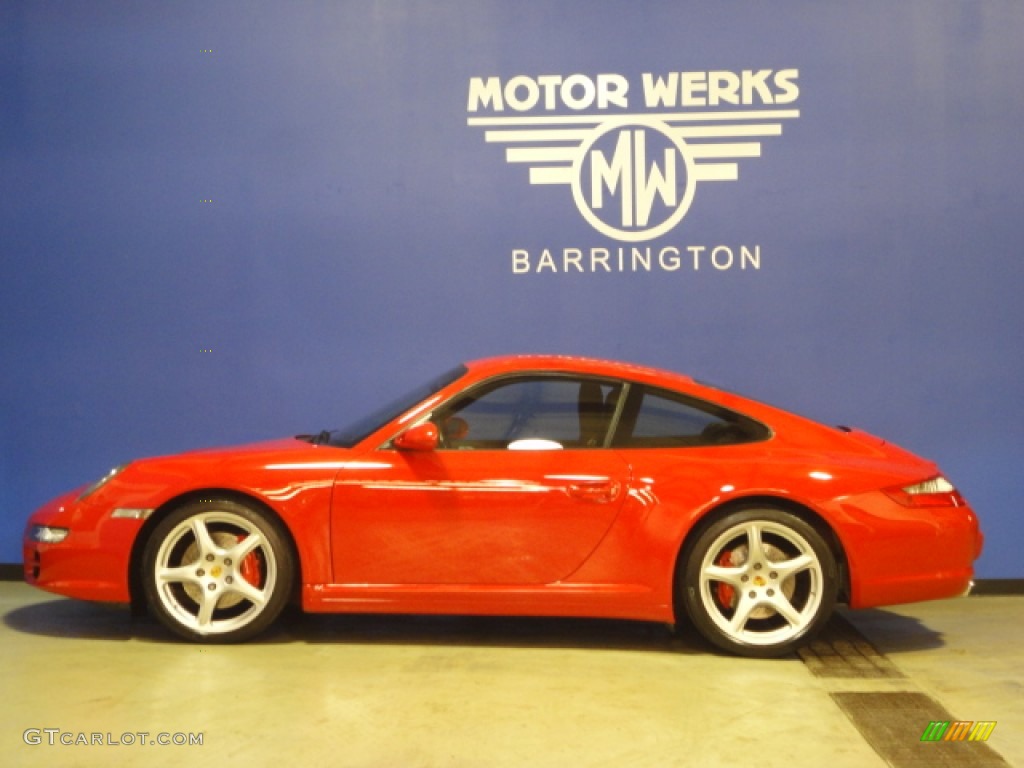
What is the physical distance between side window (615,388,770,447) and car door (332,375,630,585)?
0.71ft

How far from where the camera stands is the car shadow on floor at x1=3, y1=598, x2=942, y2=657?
17.1ft

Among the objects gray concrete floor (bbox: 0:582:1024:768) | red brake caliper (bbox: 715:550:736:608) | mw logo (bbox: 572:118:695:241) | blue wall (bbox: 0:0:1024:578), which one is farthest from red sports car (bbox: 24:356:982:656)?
mw logo (bbox: 572:118:695:241)

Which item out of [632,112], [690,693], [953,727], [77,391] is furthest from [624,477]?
[77,391]

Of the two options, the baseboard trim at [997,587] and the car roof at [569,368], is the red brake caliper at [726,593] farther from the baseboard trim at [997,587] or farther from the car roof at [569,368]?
the baseboard trim at [997,587]

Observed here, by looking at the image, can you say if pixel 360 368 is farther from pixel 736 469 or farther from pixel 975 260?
pixel 975 260

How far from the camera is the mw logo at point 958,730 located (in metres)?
3.93

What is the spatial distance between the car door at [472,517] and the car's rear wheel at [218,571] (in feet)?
0.99

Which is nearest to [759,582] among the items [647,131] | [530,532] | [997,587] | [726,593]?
[726,593]

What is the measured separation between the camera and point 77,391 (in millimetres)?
6746

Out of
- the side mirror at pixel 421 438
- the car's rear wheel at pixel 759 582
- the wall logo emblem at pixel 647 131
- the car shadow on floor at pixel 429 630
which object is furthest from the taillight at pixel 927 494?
the wall logo emblem at pixel 647 131

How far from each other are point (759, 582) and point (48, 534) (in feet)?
10.4

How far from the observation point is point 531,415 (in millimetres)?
5188

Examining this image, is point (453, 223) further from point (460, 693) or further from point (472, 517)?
point (460, 693)

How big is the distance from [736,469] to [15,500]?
4318mm
